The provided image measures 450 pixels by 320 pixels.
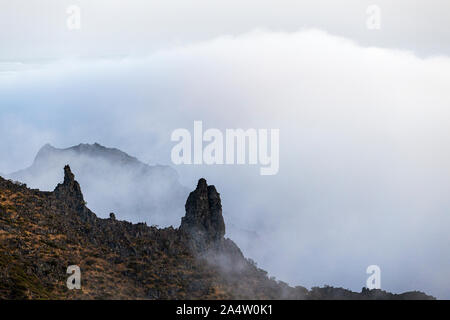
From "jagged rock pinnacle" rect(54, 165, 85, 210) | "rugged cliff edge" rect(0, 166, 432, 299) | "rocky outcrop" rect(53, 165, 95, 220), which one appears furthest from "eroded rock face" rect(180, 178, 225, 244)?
"jagged rock pinnacle" rect(54, 165, 85, 210)

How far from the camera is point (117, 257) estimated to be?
319ft

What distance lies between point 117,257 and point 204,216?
2344 cm

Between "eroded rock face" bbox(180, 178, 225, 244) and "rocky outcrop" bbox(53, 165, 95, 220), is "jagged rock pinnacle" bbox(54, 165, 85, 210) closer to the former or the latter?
"rocky outcrop" bbox(53, 165, 95, 220)

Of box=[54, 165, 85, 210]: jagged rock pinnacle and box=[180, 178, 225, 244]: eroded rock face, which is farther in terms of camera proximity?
box=[180, 178, 225, 244]: eroded rock face

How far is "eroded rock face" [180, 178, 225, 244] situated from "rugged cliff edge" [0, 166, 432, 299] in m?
0.23

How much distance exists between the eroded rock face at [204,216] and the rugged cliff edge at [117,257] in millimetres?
234

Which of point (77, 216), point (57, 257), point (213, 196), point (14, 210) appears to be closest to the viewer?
point (57, 257)

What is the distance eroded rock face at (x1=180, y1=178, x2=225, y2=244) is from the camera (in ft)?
359

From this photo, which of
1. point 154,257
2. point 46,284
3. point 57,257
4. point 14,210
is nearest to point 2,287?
point 46,284

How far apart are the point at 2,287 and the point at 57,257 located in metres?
14.7

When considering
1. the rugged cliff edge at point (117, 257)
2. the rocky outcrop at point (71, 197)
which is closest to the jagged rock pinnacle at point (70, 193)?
the rocky outcrop at point (71, 197)

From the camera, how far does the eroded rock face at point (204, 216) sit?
10938cm
